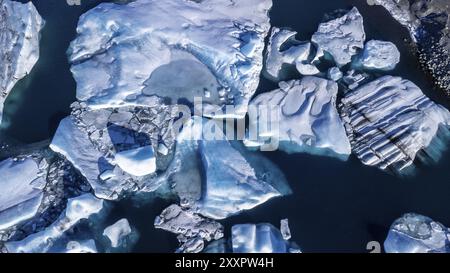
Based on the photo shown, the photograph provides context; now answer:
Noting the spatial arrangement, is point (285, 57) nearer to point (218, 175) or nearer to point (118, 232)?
point (218, 175)

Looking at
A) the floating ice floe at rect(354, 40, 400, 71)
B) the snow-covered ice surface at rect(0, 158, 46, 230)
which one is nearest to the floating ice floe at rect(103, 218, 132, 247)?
the snow-covered ice surface at rect(0, 158, 46, 230)

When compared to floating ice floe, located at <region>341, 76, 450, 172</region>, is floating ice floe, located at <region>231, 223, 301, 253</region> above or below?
below

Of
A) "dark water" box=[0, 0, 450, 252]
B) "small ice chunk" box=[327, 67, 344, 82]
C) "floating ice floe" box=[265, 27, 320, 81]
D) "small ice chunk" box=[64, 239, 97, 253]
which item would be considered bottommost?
"small ice chunk" box=[64, 239, 97, 253]

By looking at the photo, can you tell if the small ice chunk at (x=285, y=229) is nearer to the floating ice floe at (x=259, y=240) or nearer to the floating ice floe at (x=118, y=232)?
the floating ice floe at (x=259, y=240)

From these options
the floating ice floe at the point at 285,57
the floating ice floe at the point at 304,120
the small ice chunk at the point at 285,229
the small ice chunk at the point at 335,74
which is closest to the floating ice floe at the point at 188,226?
the small ice chunk at the point at 285,229

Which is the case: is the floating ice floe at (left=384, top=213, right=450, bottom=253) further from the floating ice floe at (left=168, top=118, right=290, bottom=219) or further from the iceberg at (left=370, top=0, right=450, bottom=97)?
the iceberg at (left=370, top=0, right=450, bottom=97)

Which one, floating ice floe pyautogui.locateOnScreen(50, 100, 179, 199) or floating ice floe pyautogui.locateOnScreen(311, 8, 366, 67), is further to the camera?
floating ice floe pyautogui.locateOnScreen(311, 8, 366, 67)
